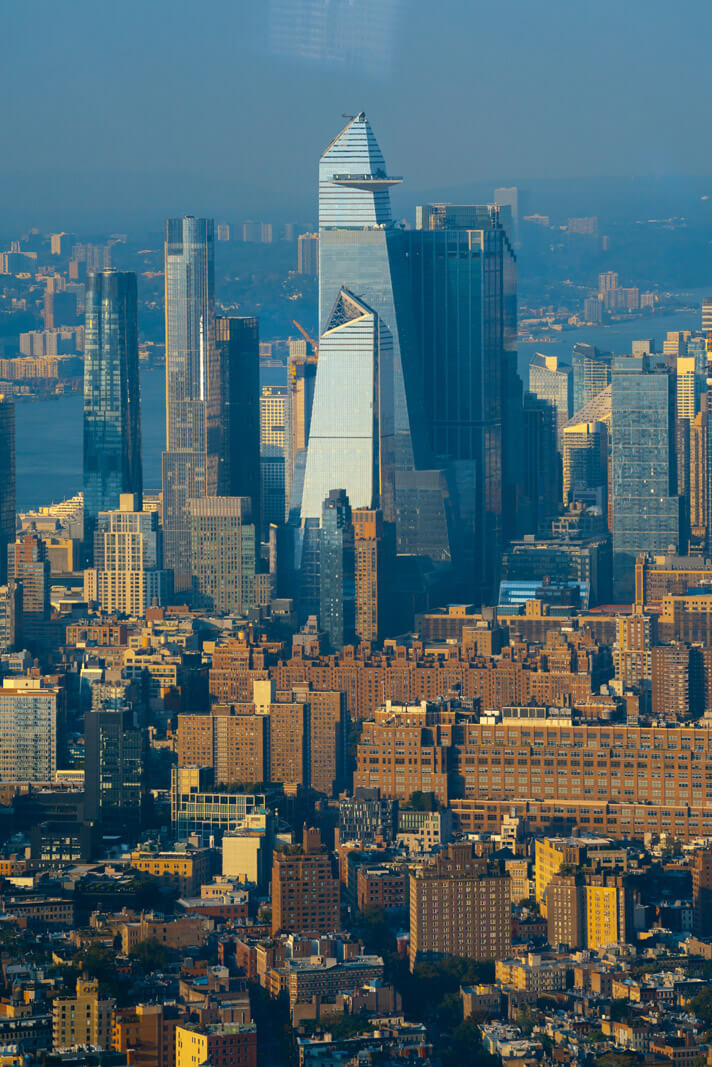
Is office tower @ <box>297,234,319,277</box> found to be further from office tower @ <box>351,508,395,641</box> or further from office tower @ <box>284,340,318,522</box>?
office tower @ <box>351,508,395,641</box>

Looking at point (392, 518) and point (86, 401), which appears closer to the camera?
point (392, 518)

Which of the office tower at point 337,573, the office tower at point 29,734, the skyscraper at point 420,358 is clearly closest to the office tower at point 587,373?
the skyscraper at point 420,358

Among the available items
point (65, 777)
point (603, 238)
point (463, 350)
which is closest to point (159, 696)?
point (65, 777)

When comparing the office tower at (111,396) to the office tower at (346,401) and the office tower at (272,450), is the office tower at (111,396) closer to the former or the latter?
the office tower at (272,450)

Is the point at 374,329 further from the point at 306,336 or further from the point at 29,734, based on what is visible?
the point at 29,734

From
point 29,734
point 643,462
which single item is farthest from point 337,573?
point 29,734

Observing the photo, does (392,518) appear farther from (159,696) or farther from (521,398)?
(159,696)

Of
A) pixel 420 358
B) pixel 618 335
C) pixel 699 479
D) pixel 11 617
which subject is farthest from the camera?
pixel 618 335
